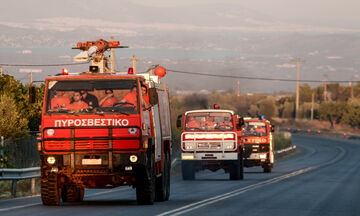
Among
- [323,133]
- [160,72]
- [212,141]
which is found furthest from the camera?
[323,133]

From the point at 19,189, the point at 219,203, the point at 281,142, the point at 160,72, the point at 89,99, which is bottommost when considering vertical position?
the point at 281,142

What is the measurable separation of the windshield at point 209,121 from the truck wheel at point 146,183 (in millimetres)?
13967

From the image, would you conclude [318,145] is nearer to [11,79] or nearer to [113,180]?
[11,79]

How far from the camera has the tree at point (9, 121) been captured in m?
29.8

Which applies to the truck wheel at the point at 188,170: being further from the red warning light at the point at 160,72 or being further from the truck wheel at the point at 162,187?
the truck wheel at the point at 162,187

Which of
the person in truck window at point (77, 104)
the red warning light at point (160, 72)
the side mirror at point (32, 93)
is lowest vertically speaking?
the person in truck window at point (77, 104)

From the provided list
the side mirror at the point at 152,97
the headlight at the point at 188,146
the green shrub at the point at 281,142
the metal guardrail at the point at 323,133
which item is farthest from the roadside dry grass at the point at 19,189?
the metal guardrail at the point at 323,133

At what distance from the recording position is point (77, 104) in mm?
16531

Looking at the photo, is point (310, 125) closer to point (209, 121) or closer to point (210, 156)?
point (210, 156)

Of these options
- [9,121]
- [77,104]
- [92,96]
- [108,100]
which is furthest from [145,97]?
[9,121]

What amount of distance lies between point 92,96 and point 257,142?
77.6ft

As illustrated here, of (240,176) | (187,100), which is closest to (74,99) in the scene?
(240,176)

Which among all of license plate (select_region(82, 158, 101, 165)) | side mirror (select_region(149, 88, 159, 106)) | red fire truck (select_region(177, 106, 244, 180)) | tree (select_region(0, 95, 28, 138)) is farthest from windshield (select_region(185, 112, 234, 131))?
license plate (select_region(82, 158, 101, 165))

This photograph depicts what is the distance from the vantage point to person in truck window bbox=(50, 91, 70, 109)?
1648cm
